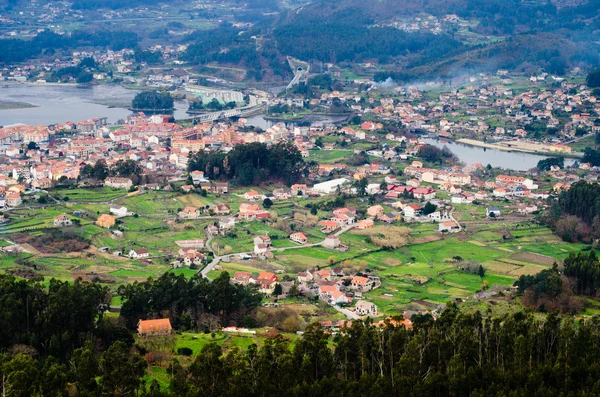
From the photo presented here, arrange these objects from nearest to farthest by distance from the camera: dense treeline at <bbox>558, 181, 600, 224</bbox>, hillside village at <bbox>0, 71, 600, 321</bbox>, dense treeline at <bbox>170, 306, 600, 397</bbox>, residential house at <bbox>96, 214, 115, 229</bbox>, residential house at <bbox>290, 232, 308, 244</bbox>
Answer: dense treeline at <bbox>170, 306, 600, 397</bbox> < hillside village at <bbox>0, 71, 600, 321</bbox> < residential house at <bbox>290, 232, 308, 244</bbox> < residential house at <bbox>96, 214, 115, 229</bbox> < dense treeline at <bbox>558, 181, 600, 224</bbox>

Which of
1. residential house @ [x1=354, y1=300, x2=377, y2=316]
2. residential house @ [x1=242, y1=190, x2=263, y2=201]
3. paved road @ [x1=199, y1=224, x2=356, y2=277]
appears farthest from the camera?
residential house @ [x1=242, y1=190, x2=263, y2=201]

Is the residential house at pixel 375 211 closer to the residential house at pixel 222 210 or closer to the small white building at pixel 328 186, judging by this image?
the small white building at pixel 328 186

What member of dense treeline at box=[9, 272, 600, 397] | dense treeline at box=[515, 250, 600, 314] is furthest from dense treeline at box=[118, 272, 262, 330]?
dense treeline at box=[515, 250, 600, 314]

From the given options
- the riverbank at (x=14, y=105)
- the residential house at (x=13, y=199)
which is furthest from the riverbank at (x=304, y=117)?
the residential house at (x=13, y=199)

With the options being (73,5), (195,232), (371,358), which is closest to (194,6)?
(73,5)

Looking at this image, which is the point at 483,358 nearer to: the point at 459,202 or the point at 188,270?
the point at 188,270

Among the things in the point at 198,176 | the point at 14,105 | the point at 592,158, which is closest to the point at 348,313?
the point at 198,176

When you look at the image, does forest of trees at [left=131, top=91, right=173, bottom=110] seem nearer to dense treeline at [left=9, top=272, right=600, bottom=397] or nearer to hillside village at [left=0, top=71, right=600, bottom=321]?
hillside village at [left=0, top=71, right=600, bottom=321]
